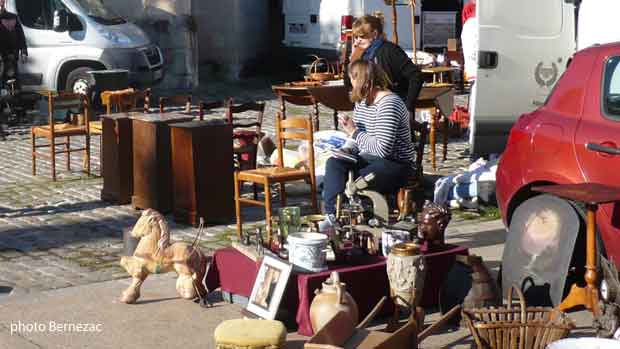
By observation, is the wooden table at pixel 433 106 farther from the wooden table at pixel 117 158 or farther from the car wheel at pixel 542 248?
the car wheel at pixel 542 248

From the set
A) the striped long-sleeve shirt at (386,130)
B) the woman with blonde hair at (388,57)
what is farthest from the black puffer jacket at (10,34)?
the striped long-sleeve shirt at (386,130)

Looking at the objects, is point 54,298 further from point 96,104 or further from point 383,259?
point 96,104

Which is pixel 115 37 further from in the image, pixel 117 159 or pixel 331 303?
pixel 331 303

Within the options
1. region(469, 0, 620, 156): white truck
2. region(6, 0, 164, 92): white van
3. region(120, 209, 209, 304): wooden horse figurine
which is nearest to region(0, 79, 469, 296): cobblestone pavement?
region(120, 209, 209, 304): wooden horse figurine

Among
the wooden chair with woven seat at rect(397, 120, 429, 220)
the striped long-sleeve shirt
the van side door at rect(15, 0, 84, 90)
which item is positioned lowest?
the wooden chair with woven seat at rect(397, 120, 429, 220)

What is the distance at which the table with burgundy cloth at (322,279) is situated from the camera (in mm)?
6371

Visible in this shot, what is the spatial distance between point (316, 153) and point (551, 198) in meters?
4.38

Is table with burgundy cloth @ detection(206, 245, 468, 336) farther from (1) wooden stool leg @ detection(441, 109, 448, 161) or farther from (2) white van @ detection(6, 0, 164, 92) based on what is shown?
(2) white van @ detection(6, 0, 164, 92)

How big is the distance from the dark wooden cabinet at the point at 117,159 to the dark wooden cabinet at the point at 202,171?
84 centimetres

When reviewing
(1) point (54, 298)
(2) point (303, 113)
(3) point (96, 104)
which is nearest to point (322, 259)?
(1) point (54, 298)

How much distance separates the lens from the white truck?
9.98 metres

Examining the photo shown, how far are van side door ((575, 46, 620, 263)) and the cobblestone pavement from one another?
3086mm

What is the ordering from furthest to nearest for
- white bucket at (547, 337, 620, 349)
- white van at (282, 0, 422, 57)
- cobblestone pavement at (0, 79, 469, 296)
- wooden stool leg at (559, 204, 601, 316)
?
white van at (282, 0, 422, 57) → cobblestone pavement at (0, 79, 469, 296) → wooden stool leg at (559, 204, 601, 316) → white bucket at (547, 337, 620, 349)

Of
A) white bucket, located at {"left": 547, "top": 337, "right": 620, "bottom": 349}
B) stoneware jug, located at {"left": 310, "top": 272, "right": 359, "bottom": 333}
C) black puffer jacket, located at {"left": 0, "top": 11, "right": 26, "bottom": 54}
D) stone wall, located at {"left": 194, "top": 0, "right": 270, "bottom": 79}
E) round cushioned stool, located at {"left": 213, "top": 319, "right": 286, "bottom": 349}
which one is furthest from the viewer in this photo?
stone wall, located at {"left": 194, "top": 0, "right": 270, "bottom": 79}
